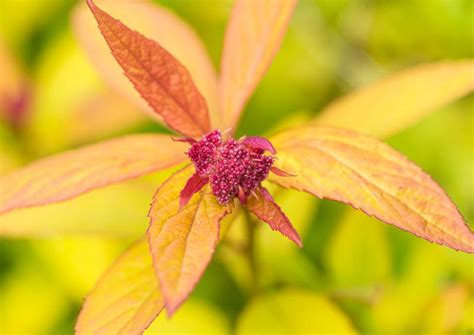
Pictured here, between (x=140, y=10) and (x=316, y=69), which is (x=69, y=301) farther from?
(x=316, y=69)

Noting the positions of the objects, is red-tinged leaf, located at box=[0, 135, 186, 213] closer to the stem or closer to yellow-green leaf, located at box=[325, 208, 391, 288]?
the stem

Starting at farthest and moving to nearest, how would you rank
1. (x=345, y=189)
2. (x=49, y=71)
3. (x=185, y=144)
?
(x=49, y=71) < (x=185, y=144) < (x=345, y=189)

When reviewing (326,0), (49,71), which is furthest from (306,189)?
(326,0)

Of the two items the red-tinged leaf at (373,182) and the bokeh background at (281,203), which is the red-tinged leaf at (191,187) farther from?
the bokeh background at (281,203)

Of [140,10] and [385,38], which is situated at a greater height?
[140,10]

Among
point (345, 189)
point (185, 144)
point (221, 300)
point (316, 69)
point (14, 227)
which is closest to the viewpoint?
point (345, 189)

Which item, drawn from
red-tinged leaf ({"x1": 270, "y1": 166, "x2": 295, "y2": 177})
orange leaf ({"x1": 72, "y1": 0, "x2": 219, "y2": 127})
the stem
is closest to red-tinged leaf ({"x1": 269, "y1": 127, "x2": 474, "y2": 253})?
red-tinged leaf ({"x1": 270, "y1": 166, "x2": 295, "y2": 177})
